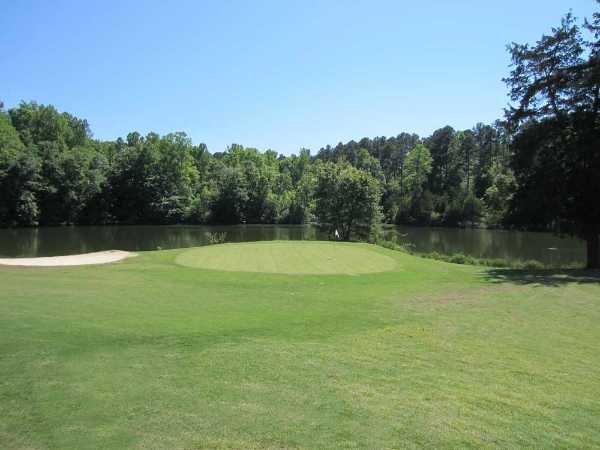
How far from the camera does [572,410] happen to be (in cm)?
547

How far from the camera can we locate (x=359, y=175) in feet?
153

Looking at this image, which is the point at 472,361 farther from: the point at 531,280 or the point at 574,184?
the point at 574,184

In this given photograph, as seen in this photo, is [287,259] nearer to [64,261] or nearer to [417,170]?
[64,261]

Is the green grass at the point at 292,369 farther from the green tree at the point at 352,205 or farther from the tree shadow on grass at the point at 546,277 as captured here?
the green tree at the point at 352,205

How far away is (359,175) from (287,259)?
93.4 ft

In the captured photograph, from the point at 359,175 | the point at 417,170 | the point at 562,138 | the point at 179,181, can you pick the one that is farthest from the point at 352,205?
the point at 417,170

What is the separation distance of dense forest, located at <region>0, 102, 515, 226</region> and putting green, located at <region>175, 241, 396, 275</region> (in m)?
25.9

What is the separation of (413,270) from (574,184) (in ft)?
33.8

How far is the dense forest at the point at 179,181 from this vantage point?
68.6 m

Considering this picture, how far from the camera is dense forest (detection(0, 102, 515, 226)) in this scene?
225 ft

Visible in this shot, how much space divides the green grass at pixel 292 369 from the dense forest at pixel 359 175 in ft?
37.9

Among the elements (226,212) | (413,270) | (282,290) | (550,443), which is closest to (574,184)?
(413,270)

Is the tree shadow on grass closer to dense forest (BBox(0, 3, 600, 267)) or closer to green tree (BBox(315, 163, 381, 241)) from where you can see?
dense forest (BBox(0, 3, 600, 267))

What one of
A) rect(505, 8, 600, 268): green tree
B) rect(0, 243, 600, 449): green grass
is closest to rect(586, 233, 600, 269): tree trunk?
rect(505, 8, 600, 268): green tree
